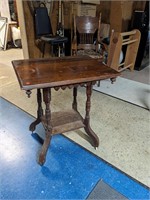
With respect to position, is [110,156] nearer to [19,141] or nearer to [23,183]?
[23,183]

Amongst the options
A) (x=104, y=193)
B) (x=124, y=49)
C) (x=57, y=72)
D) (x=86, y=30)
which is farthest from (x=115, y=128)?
(x=124, y=49)

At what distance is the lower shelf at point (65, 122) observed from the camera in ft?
5.12

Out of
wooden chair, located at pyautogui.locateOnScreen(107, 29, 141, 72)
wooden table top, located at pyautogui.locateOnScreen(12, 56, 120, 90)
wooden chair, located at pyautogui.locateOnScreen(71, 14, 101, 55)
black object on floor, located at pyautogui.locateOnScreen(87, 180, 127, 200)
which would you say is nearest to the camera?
wooden table top, located at pyautogui.locateOnScreen(12, 56, 120, 90)

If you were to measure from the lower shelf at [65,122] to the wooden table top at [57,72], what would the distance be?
50 centimetres

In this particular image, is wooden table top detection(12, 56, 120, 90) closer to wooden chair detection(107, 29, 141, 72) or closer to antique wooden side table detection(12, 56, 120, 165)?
antique wooden side table detection(12, 56, 120, 165)

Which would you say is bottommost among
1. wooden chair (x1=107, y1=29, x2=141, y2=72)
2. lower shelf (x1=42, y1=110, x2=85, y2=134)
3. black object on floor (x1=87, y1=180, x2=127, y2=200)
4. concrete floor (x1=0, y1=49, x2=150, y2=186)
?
black object on floor (x1=87, y1=180, x2=127, y2=200)

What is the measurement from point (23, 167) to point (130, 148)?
951mm

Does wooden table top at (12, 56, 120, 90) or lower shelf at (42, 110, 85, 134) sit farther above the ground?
wooden table top at (12, 56, 120, 90)

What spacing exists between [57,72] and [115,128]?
98cm

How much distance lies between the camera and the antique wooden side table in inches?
45.1

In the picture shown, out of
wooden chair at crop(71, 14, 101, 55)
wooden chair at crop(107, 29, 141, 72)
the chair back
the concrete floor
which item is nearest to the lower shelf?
the concrete floor

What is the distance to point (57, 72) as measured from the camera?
1.29 m

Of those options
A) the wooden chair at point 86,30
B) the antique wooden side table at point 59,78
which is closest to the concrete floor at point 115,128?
the antique wooden side table at point 59,78

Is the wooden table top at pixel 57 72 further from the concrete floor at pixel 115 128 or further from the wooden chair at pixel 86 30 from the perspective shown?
the wooden chair at pixel 86 30
